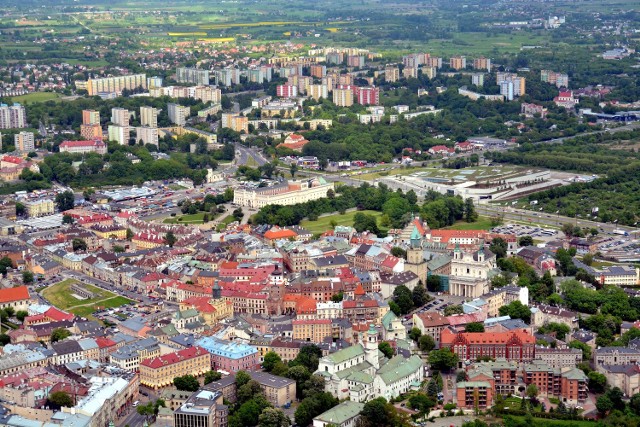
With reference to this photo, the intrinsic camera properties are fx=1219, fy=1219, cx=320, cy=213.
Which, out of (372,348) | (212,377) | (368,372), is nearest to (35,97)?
(212,377)

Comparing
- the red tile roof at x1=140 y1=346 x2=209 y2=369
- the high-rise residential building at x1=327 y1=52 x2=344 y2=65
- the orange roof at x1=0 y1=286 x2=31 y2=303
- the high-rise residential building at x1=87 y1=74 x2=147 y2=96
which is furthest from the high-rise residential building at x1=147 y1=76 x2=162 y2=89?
the red tile roof at x1=140 y1=346 x2=209 y2=369

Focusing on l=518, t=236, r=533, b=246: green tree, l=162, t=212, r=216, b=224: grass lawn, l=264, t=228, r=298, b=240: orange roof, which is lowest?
l=162, t=212, r=216, b=224: grass lawn

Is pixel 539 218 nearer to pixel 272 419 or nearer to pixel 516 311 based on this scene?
pixel 516 311

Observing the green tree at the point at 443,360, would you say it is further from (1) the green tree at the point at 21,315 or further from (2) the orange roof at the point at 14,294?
(2) the orange roof at the point at 14,294

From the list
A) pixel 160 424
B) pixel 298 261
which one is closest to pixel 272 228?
pixel 298 261

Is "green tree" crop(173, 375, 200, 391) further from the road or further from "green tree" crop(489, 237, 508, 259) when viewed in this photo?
the road

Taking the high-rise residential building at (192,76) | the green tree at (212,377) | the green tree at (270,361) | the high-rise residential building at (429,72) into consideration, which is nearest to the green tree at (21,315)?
the green tree at (212,377)

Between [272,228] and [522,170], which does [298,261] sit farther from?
[522,170]
